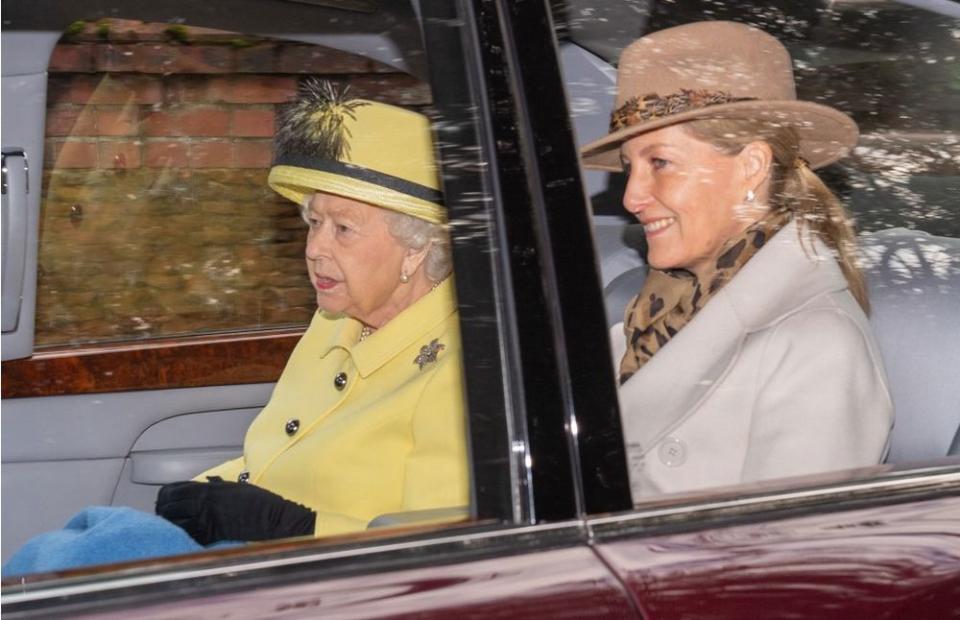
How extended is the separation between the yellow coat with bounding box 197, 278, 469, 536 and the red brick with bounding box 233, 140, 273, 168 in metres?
0.31

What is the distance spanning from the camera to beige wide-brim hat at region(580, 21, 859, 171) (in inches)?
69.6

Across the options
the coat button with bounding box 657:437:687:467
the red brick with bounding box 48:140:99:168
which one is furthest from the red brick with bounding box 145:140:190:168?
the coat button with bounding box 657:437:687:467

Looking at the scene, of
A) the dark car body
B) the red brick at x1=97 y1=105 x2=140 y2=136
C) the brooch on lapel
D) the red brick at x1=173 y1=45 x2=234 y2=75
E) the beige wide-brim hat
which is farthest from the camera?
the red brick at x1=97 y1=105 x2=140 y2=136

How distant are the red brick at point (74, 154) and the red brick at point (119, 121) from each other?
37 millimetres

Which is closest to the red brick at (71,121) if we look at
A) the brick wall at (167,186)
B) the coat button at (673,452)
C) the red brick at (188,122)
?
the brick wall at (167,186)

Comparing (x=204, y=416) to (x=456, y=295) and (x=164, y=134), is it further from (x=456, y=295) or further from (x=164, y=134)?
(x=456, y=295)

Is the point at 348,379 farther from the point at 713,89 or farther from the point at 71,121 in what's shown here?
the point at 713,89

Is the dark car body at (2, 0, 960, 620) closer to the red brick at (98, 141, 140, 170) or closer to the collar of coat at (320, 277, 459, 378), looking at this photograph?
the collar of coat at (320, 277, 459, 378)

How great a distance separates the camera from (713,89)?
6.14 feet

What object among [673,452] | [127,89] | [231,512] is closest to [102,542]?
[231,512]

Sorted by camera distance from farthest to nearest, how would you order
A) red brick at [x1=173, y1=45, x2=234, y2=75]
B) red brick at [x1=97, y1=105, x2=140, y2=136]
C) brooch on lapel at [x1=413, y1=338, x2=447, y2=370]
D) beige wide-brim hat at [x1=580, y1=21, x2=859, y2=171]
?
red brick at [x1=97, y1=105, x2=140, y2=136], red brick at [x1=173, y1=45, x2=234, y2=75], brooch on lapel at [x1=413, y1=338, x2=447, y2=370], beige wide-brim hat at [x1=580, y1=21, x2=859, y2=171]

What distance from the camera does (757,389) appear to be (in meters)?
1.69

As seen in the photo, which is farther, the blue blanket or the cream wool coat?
the cream wool coat

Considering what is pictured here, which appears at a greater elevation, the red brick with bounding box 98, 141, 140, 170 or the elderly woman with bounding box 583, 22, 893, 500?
the red brick with bounding box 98, 141, 140, 170
